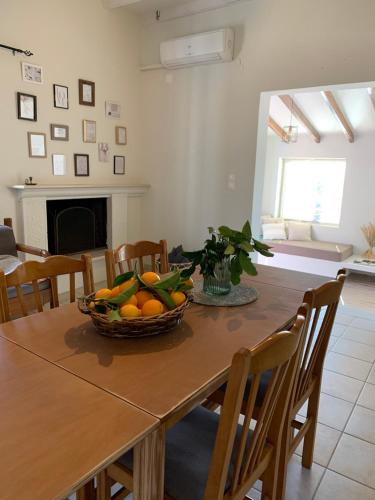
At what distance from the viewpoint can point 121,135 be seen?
430 cm

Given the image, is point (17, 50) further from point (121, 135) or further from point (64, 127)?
point (121, 135)

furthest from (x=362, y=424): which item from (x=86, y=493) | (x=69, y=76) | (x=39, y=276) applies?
(x=69, y=76)

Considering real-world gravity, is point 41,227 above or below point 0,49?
below

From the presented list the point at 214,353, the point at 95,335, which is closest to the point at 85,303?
the point at 95,335

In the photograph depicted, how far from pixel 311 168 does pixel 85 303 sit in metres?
7.08

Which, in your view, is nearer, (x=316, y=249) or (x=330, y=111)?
(x=330, y=111)

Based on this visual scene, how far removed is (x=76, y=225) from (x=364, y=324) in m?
3.03

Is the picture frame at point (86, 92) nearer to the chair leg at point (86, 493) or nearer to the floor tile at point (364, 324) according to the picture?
the floor tile at point (364, 324)

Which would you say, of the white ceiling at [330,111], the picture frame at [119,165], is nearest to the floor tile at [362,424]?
the picture frame at [119,165]

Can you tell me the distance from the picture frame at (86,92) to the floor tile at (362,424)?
141 inches

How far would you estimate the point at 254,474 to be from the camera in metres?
1.14

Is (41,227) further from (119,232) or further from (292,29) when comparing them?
(292,29)

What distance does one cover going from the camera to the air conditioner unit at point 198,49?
3.54m

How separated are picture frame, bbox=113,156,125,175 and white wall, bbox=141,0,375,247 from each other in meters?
0.30
